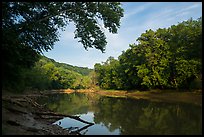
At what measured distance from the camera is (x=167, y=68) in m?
57.9

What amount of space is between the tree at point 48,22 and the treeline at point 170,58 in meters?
34.6

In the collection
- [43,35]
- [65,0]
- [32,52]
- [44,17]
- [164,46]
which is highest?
[164,46]

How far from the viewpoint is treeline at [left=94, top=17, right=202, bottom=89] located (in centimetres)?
5130

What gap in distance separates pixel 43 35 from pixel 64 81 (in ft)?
392

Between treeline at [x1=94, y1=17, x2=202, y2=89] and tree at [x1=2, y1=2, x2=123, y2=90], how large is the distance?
34.6 m

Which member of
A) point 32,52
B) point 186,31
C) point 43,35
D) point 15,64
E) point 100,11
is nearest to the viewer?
point 15,64

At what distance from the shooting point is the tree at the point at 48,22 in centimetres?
1323

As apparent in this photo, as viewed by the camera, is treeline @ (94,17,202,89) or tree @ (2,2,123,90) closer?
tree @ (2,2,123,90)

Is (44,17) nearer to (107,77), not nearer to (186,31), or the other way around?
(186,31)

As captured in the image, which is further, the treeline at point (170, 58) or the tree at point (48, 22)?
the treeline at point (170, 58)

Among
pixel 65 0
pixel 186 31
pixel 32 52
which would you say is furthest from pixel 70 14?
pixel 186 31

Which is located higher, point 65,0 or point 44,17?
point 65,0

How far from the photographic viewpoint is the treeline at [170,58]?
168 ft

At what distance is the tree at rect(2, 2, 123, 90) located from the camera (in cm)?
1323
